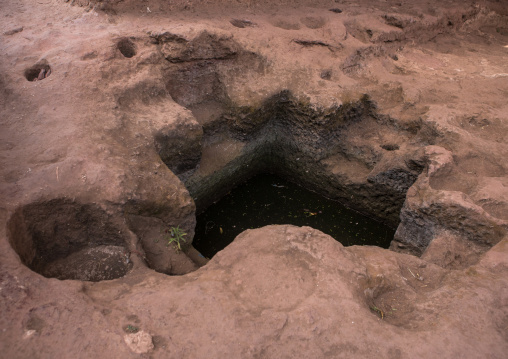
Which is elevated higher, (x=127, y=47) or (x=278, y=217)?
(x=127, y=47)

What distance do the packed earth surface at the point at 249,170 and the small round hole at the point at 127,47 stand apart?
0.05 ft

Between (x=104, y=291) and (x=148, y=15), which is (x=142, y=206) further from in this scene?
(x=148, y=15)

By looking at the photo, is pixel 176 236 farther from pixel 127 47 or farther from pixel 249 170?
pixel 127 47

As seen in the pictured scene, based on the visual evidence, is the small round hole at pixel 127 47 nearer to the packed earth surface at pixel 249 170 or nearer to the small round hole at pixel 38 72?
the packed earth surface at pixel 249 170

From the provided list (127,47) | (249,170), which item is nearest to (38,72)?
(127,47)

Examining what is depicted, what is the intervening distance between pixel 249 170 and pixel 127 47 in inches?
80.6

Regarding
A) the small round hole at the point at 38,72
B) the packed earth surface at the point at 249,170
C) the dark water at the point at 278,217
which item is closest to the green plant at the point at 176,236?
the packed earth surface at the point at 249,170

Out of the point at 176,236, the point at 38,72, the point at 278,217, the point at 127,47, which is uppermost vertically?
the point at 127,47

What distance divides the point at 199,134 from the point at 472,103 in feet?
9.75

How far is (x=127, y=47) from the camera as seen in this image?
14.1 feet

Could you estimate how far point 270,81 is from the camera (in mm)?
4535

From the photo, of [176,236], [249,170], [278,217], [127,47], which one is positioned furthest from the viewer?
[249,170]

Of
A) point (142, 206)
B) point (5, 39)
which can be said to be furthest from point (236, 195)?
point (5, 39)

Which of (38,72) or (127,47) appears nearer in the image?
(38,72)
